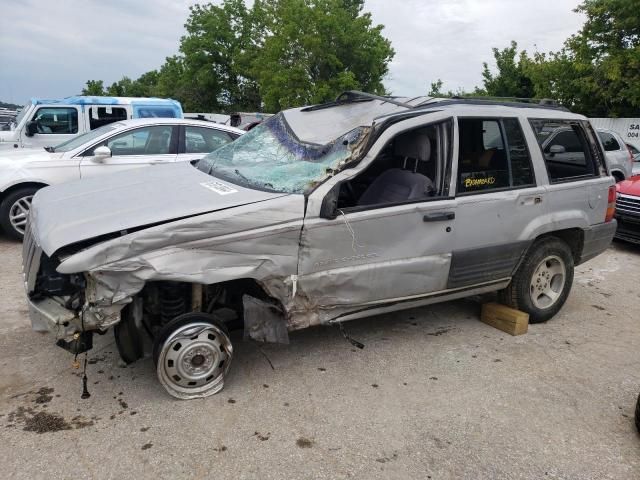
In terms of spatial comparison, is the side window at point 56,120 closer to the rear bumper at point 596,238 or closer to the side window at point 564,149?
the side window at point 564,149

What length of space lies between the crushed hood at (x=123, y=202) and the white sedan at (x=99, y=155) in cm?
228

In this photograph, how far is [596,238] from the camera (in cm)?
479

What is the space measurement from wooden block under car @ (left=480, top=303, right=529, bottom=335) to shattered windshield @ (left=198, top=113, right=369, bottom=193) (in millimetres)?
2071

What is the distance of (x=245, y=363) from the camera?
3730mm

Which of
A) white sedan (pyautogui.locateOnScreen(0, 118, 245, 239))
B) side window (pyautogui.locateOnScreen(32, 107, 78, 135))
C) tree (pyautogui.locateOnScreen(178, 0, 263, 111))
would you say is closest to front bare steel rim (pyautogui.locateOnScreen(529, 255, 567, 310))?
white sedan (pyautogui.locateOnScreen(0, 118, 245, 239))

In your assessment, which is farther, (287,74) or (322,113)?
(287,74)

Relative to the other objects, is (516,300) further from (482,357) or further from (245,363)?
(245,363)

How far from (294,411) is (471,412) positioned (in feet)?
3.62

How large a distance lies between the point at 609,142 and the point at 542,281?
346 inches

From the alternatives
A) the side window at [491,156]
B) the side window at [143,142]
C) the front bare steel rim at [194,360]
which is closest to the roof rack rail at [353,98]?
the side window at [491,156]

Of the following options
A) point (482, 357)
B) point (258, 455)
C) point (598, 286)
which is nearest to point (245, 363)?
point (258, 455)

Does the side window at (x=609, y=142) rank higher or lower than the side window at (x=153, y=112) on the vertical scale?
higher

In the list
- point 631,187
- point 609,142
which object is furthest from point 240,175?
point 609,142

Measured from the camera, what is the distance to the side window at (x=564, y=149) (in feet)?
14.5
